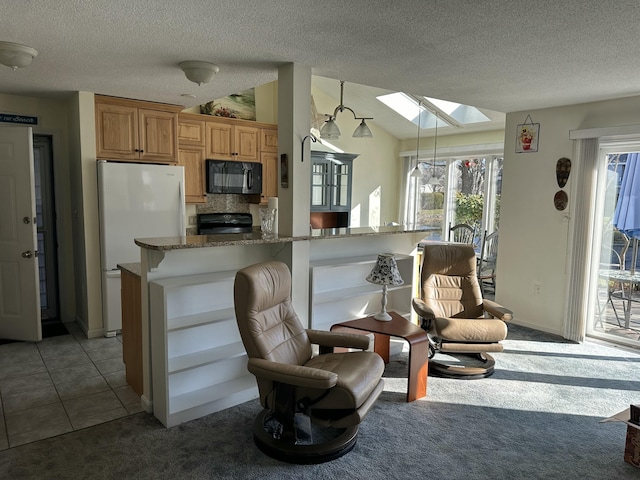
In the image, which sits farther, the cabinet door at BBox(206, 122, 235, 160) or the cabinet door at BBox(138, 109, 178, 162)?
the cabinet door at BBox(206, 122, 235, 160)

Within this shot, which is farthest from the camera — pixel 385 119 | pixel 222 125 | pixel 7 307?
pixel 385 119

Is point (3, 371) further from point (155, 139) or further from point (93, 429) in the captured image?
point (155, 139)

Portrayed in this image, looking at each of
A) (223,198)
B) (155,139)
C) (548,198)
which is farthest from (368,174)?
(155,139)

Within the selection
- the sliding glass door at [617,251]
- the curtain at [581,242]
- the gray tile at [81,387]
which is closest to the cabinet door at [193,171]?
the gray tile at [81,387]

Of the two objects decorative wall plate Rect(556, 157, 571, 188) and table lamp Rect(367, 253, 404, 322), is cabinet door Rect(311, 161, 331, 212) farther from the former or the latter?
table lamp Rect(367, 253, 404, 322)

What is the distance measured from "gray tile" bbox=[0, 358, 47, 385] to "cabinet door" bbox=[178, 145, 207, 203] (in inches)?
97.5

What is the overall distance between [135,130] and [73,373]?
238 centimetres

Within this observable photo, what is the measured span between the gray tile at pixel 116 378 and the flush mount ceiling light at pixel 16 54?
2289 mm

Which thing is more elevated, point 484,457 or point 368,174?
point 368,174

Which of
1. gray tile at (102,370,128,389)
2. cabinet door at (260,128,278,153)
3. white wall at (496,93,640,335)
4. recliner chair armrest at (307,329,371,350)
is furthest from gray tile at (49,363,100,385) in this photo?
white wall at (496,93,640,335)

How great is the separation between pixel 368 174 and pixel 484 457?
19.1 feet

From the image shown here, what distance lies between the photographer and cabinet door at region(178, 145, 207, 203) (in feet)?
18.0

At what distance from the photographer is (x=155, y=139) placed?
470cm

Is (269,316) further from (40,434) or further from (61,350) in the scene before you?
(61,350)
